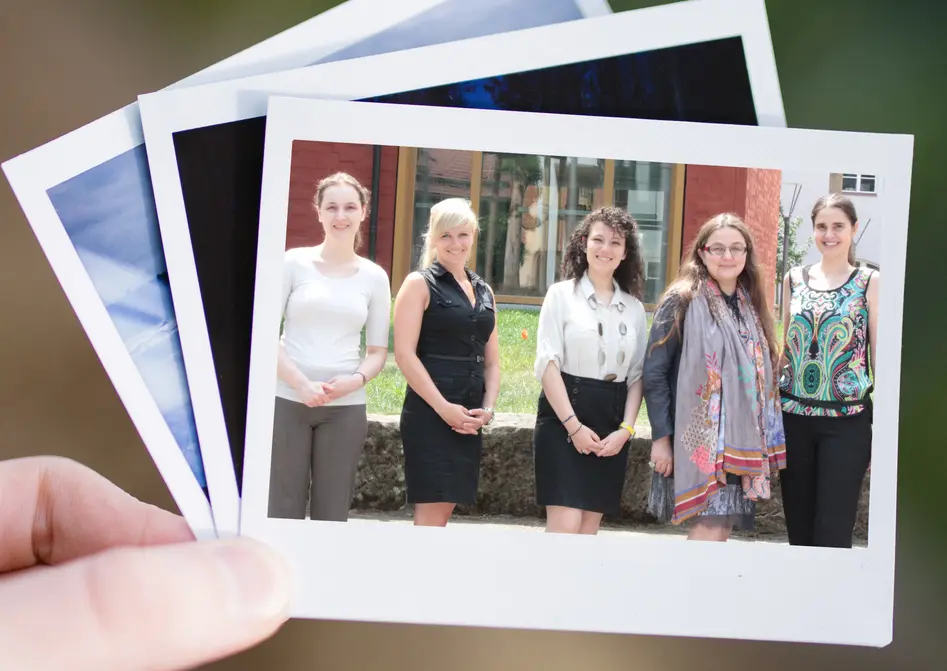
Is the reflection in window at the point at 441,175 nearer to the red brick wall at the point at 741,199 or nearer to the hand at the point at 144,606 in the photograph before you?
the red brick wall at the point at 741,199

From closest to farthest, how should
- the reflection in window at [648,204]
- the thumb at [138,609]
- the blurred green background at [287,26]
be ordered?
the thumb at [138,609]
the reflection in window at [648,204]
the blurred green background at [287,26]

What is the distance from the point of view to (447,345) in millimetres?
500

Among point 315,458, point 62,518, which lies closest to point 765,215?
point 315,458

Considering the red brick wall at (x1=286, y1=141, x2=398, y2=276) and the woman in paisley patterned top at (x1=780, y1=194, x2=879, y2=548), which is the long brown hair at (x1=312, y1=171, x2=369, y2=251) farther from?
the woman in paisley patterned top at (x1=780, y1=194, x2=879, y2=548)

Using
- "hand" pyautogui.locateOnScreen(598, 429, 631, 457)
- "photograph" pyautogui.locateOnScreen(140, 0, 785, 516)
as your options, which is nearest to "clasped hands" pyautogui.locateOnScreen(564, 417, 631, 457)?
"hand" pyautogui.locateOnScreen(598, 429, 631, 457)

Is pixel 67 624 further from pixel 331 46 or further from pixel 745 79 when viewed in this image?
pixel 745 79

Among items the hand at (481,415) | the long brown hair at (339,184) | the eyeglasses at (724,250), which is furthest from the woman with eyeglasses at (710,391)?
the long brown hair at (339,184)

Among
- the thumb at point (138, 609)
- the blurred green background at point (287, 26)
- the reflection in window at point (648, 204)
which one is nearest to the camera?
the thumb at point (138, 609)

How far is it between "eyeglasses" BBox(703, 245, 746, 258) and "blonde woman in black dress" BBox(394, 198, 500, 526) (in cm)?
17

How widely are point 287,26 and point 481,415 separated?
375 millimetres

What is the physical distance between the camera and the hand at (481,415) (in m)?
0.50

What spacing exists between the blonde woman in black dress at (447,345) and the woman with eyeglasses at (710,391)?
12 centimetres

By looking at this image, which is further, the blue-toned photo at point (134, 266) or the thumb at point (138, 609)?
the blue-toned photo at point (134, 266)

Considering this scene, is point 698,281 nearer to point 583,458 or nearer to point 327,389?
point 583,458
